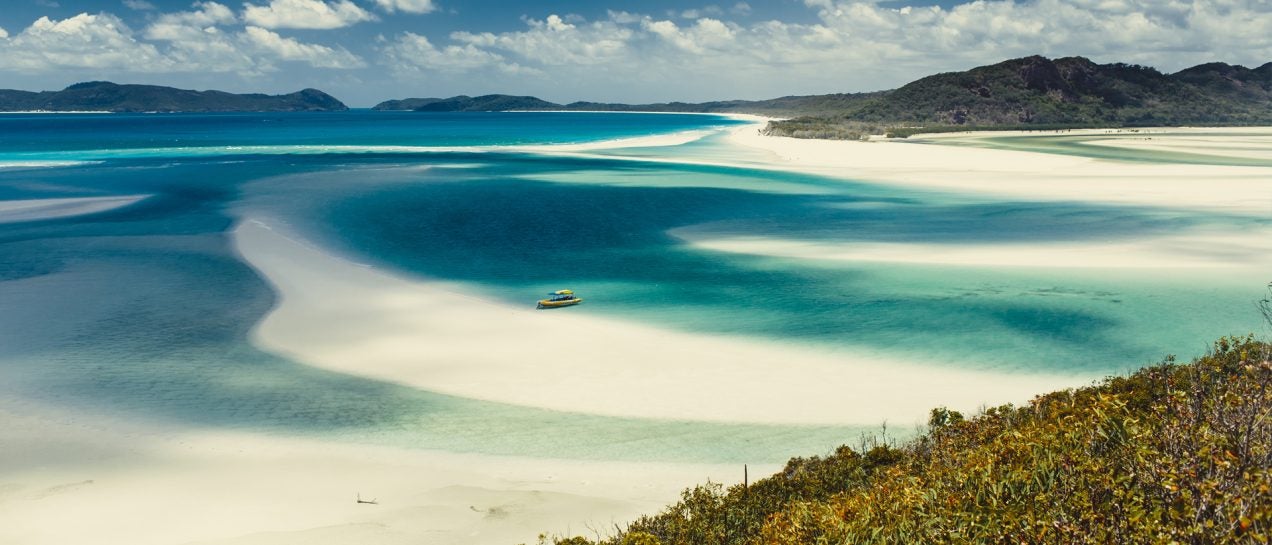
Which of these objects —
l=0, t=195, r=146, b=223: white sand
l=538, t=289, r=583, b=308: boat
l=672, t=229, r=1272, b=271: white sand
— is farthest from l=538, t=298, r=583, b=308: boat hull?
l=0, t=195, r=146, b=223: white sand

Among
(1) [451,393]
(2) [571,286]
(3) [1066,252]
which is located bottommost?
(1) [451,393]

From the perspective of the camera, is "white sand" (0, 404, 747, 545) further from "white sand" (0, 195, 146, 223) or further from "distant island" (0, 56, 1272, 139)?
"distant island" (0, 56, 1272, 139)

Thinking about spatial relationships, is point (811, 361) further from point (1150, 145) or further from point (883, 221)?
point (1150, 145)

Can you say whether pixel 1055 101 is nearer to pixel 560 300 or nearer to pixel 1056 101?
pixel 1056 101

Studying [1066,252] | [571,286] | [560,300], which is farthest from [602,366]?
[1066,252]

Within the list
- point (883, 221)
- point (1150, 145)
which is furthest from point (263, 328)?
point (1150, 145)

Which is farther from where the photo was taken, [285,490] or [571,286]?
[571,286]
